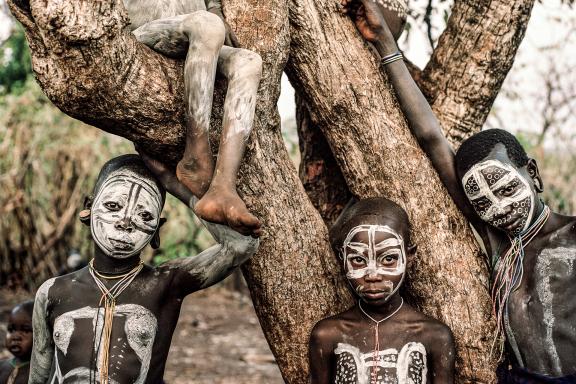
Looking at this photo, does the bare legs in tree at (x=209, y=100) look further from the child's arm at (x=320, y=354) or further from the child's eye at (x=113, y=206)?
the child's arm at (x=320, y=354)

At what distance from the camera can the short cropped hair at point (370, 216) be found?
327cm

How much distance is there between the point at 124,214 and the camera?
10.6 feet

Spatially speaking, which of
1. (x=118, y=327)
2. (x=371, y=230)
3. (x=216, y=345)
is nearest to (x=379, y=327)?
(x=371, y=230)

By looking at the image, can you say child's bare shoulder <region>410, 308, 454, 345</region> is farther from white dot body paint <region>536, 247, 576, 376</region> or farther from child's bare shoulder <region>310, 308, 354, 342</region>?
white dot body paint <region>536, 247, 576, 376</region>

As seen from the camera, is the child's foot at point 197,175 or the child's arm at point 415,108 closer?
the child's foot at point 197,175

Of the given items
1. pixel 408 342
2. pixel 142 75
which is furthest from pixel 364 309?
pixel 142 75

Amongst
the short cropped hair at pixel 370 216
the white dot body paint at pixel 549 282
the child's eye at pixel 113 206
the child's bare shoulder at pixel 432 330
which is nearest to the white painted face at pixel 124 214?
the child's eye at pixel 113 206

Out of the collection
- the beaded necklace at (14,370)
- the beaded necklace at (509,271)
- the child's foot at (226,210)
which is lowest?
the beaded necklace at (14,370)

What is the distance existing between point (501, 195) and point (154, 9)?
1782mm

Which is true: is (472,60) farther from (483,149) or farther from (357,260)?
(357,260)

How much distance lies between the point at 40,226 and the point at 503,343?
23.4 ft

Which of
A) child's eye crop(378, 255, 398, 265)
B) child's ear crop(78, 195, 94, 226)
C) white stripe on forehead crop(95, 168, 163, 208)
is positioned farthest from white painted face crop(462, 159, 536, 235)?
child's ear crop(78, 195, 94, 226)

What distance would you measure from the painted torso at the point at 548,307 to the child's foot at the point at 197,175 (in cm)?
151

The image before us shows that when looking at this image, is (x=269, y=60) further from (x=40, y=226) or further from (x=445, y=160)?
(x=40, y=226)
